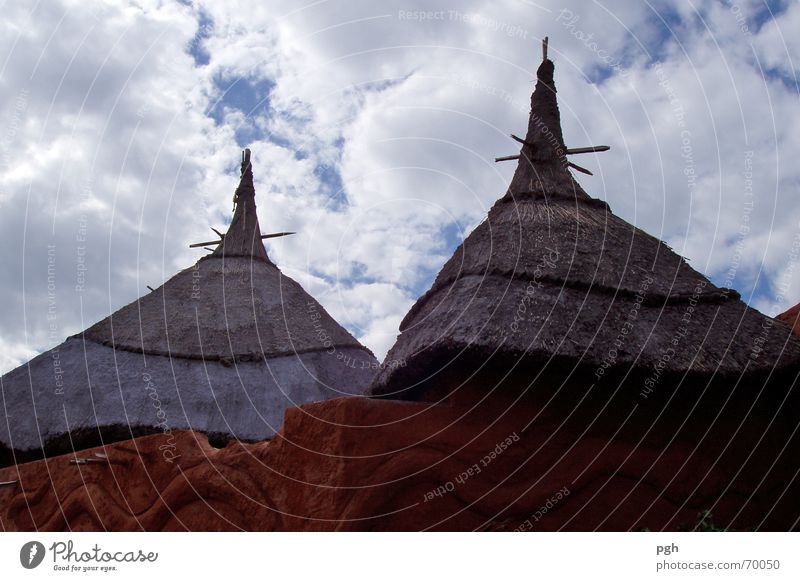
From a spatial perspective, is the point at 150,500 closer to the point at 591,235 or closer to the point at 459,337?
the point at 459,337

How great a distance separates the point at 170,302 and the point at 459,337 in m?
7.57

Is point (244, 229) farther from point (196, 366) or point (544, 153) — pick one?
point (544, 153)

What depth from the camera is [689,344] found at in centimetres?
523

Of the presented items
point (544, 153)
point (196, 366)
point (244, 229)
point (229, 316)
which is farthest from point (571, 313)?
point (244, 229)

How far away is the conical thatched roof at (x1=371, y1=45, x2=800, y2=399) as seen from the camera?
490cm

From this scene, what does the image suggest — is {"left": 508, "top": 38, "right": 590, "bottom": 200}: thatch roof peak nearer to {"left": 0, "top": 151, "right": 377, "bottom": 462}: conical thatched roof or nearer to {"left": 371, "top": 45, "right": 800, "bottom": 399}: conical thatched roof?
{"left": 371, "top": 45, "right": 800, "bottom": 399}: conical thatched roof

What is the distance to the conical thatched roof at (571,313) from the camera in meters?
4.90

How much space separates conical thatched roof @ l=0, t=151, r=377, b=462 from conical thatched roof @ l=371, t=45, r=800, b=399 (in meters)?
4.26

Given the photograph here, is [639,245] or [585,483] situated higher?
[639,245]

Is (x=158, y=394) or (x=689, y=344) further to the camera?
(x=158, y=394)

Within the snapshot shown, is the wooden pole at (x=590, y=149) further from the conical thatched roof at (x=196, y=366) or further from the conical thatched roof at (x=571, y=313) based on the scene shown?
the conical thatched roof at (x=196, y=366)

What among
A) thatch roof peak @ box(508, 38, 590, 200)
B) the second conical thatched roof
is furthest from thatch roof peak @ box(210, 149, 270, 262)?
thatch roof peak @ box(508, 38, 590, 200)

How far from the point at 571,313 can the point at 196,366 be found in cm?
653

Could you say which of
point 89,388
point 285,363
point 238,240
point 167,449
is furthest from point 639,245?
point 238,240
